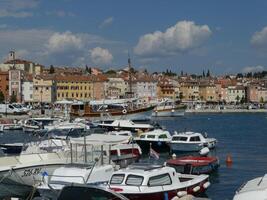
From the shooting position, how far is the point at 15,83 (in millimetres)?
144750

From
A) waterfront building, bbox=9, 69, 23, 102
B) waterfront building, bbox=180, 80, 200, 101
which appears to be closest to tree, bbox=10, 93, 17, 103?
waterfront building, bbox=9, 69, 23, 102

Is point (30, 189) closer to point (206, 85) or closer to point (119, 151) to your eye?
point (119, 151)

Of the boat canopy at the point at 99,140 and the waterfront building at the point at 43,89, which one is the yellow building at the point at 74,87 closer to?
the waterfront building at the point at 43,89

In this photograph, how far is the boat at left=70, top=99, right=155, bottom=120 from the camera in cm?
8512

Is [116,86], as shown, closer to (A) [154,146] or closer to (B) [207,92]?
(B) [207,92]

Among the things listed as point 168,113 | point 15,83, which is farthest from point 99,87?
point 168,113

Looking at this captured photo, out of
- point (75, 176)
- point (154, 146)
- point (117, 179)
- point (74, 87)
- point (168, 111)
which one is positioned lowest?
point (168, 111)

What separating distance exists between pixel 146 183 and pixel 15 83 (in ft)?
425

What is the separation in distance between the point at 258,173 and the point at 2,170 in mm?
14950

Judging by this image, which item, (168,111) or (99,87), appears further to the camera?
(99,87)

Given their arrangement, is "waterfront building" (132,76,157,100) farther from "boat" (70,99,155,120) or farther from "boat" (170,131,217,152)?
"boat" (170,131,217,152)

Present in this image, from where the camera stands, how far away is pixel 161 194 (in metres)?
19.2

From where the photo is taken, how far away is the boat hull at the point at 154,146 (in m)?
39.4

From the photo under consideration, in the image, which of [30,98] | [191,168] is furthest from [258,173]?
[30,98]
